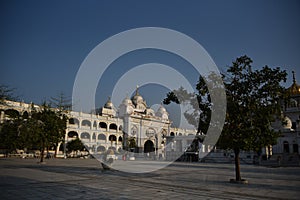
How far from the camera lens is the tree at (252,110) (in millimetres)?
13336

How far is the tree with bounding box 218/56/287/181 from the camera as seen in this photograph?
13336mm

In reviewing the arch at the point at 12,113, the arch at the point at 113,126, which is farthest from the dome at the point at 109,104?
the arch at the point at 12,113

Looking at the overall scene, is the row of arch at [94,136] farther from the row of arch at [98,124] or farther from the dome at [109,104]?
the dome at [109,104]

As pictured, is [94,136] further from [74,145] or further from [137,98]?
[137,98]

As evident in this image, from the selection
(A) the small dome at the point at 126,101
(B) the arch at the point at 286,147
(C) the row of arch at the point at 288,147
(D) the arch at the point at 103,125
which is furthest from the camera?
(A) the small dome at the point at 126,101

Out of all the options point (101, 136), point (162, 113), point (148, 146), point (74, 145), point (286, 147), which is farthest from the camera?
point (162, 113)

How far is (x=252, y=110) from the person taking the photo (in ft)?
44.8

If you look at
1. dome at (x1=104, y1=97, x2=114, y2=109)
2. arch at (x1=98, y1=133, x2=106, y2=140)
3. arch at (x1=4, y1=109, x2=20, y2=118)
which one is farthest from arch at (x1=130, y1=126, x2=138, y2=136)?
arch at (x1=4, y1=109, x2=20, y2=118)

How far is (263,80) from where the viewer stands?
13766 mm

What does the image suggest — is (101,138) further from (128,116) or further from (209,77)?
(209,77)

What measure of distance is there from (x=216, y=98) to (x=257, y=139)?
2.93 m

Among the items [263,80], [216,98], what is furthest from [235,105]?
[263,80]

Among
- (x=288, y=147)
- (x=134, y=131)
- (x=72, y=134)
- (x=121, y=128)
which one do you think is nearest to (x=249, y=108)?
(x=288, y=147)

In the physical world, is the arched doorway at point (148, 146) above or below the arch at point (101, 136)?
below
